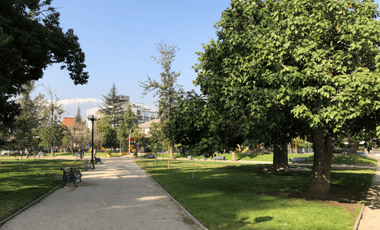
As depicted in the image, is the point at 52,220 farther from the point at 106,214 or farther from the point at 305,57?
the point at 305,57

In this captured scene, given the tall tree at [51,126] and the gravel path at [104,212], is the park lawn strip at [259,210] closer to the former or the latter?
the gravel path at [104,212]

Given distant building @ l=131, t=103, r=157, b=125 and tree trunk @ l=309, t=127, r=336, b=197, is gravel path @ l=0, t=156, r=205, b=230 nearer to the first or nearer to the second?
tree trunk @ l=309, t=127, r=336, b=197

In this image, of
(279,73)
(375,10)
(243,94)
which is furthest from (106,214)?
(375,10)

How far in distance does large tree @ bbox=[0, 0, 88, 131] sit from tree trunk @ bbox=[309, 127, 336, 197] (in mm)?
12766

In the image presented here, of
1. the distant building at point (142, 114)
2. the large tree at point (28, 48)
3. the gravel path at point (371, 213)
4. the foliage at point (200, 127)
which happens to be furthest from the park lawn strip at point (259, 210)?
the distant building at point (142, 114)

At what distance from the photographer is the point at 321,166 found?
12141 millimetres

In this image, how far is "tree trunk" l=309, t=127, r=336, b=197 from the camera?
12.1m

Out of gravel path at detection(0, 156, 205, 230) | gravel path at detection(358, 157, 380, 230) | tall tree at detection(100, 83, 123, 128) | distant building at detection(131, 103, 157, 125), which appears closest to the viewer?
gravel path at detection(0, 156, 205, 230)

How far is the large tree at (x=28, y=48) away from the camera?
10.4 metres

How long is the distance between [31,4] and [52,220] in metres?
9.44

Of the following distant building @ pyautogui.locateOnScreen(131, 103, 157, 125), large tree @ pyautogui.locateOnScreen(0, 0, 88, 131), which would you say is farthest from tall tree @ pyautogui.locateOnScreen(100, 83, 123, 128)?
large tree @ pyautogui.locateOnScreen(0, 0, 88, 131)

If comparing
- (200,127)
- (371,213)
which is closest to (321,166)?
(371,213)

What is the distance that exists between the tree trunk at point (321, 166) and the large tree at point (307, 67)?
0.11 m

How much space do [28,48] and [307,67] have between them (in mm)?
11254
